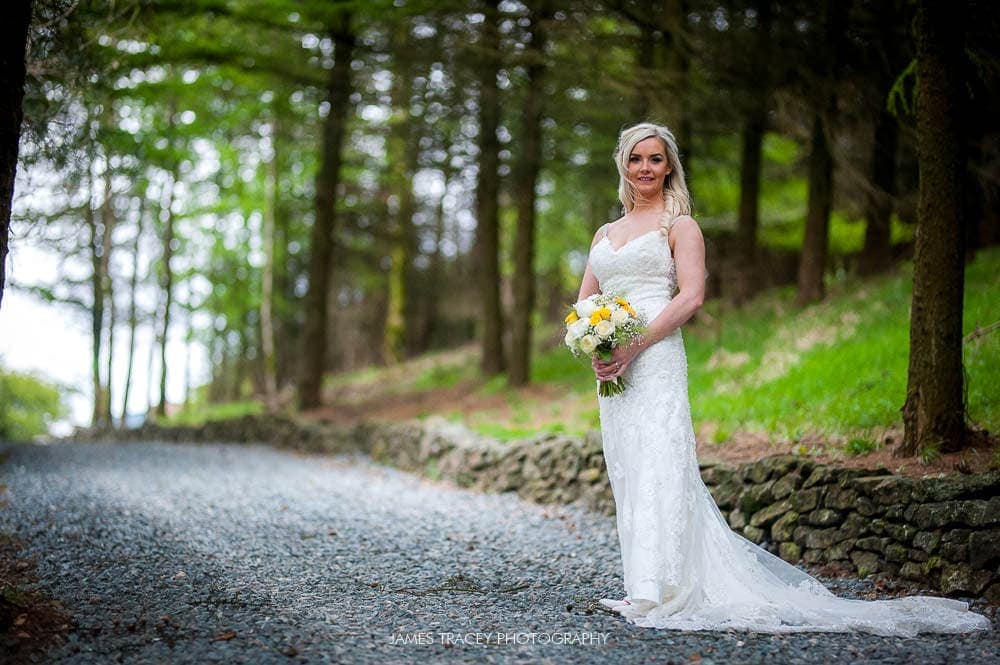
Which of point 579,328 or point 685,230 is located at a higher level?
point 685,230

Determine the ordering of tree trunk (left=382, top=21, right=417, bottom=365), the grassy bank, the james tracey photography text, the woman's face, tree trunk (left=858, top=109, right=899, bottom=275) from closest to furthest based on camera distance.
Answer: the james tracey photography text → the woman's face → the grassy bank → tree trunk (left=858, top=109, right=899, bottom=275) → tree trunk (left=382, top=21, right=417, bottom=365)

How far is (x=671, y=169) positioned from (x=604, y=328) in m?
1.06

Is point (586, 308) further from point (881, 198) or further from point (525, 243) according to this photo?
point (525, 243)

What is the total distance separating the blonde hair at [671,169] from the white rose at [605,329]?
2.22 ft

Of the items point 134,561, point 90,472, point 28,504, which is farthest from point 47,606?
point 90,472

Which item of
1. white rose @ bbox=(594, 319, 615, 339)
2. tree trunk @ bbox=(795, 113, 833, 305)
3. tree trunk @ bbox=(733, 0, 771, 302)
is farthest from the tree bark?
white rose @ bbox=(594, 319, 615, 339)

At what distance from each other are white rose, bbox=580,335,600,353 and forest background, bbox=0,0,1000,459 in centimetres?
270

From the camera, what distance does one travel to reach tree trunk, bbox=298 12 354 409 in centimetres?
1480

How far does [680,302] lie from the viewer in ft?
13.3

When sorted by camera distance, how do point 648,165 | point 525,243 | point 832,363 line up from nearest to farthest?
point 648,165
point 832,363
point 525,243

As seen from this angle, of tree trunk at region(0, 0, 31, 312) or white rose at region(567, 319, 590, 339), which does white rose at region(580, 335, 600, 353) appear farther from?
tree trunk at region(0, 0, 31, 312)

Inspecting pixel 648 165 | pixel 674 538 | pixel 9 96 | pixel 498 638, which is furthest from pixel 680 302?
pixel 9 96

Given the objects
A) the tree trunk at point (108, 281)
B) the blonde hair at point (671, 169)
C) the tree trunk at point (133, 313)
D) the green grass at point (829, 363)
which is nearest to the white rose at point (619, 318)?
the blonde hair at point (671, 169)

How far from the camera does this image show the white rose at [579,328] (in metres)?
4.07
